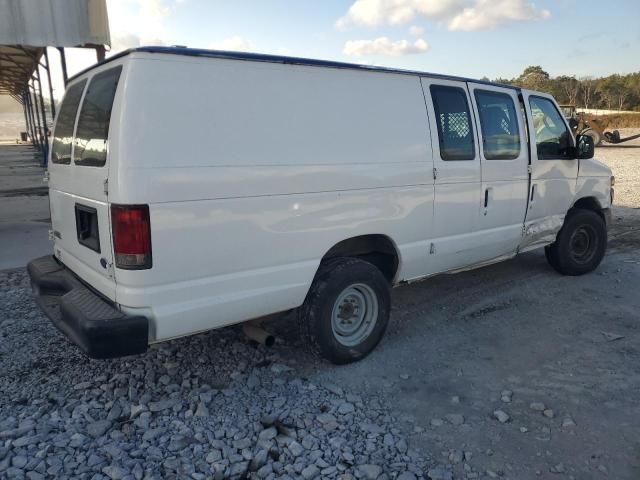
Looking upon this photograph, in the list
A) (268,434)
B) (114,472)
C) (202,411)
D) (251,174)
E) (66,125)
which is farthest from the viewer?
(66,125)

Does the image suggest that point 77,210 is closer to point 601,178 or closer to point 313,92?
point 313,92

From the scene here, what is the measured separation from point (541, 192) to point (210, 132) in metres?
3.76

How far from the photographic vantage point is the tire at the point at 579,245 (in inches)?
223

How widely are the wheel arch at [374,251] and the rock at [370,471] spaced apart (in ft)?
4.79

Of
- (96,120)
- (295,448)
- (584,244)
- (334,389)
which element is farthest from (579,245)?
(96,120)

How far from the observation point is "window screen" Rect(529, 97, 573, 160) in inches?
198

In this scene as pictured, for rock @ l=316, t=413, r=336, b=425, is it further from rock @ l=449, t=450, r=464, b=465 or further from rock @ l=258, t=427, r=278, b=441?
rock @ l=449, t=450, r=464, b=465

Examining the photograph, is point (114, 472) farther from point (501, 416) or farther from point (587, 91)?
point (587, 91)

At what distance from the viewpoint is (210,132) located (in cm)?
284

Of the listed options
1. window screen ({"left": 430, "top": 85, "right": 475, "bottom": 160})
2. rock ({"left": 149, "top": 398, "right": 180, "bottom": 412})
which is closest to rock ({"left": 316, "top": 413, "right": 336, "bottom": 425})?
rock ({"left": 149, "top": 398, "right": 180, "bottom": 412})

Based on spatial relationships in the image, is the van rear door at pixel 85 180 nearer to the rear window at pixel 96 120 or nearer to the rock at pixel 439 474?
the rear window at pixel 96 120

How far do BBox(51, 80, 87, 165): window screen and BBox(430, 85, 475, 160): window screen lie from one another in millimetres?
2774

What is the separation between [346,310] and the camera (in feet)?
12.4

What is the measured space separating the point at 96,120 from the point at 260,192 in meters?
1.14
